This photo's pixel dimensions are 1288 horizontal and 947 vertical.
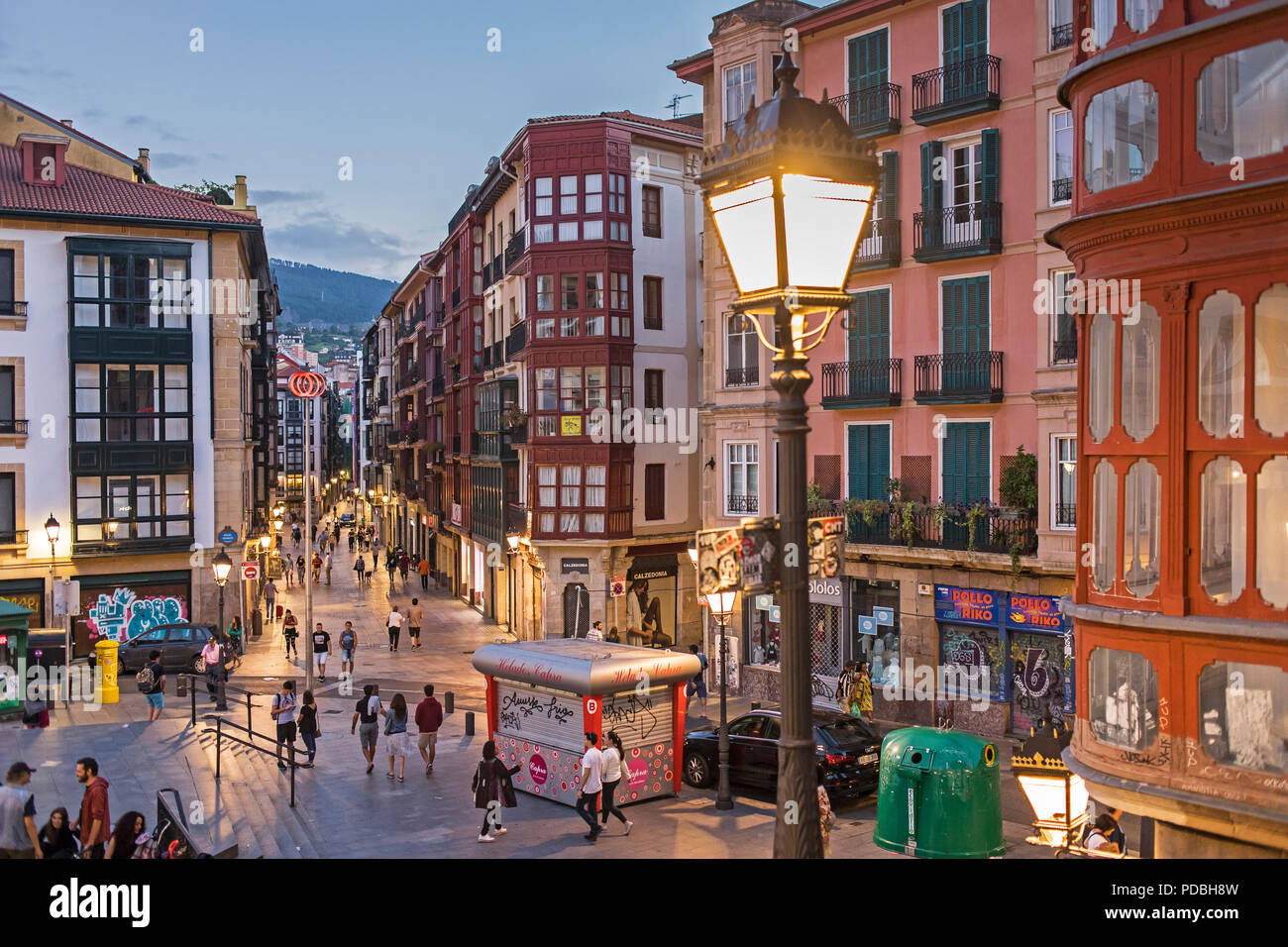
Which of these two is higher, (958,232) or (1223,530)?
(958,232)

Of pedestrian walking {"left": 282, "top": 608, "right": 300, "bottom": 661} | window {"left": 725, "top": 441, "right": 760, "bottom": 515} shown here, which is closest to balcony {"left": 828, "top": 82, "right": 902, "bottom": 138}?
window {"left": 725, "top": 441, "right": 760, "bottom": 515}

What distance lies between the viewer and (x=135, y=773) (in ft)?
75.2

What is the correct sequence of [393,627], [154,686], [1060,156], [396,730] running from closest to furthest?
[396,730] → [1060,156] → [154,686] → [393,627]

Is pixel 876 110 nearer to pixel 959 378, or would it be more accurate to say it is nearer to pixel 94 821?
pixel 959 378

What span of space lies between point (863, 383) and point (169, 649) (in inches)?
882

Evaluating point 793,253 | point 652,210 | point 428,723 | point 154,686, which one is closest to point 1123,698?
point 793,253

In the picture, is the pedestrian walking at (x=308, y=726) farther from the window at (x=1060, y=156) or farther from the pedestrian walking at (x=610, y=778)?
the window at (x=1060, y=156)

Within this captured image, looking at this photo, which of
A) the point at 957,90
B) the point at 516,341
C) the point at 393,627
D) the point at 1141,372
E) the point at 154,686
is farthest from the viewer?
the point at 516,341

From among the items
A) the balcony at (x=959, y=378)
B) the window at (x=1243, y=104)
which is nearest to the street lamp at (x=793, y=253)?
the window at (x=1243, y=104)

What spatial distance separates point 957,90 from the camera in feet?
89.9

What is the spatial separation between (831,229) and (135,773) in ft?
69.9

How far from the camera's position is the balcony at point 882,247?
29.1 meters
